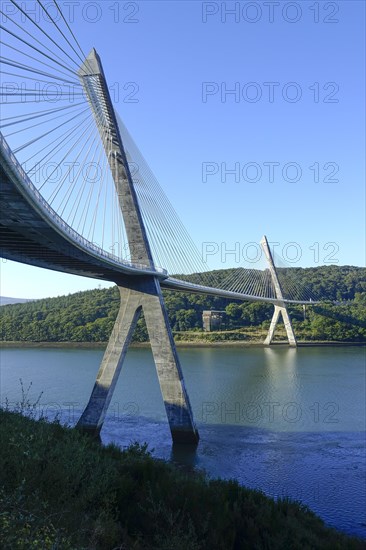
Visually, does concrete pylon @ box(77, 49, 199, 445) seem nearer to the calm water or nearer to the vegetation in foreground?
the calm water

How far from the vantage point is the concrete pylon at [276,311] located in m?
56.3

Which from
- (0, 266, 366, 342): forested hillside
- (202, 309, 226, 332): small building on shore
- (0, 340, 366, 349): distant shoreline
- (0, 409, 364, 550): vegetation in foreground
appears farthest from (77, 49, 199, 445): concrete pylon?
(202, 309, 226, 332): small building on shore

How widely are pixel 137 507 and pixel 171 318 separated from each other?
59140mm

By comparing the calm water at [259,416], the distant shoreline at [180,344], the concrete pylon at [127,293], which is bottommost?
the distant shoreline at [180,344]

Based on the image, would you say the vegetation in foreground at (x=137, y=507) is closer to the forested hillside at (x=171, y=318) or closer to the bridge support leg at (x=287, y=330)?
the forested hillside at (x=171, y=318)

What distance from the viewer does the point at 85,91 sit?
61.0 feet

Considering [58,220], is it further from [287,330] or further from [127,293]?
[287,330]

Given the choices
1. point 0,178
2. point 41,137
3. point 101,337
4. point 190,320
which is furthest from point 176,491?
point 190,320

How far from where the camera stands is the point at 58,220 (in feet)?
41.2

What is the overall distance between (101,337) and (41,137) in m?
43.6

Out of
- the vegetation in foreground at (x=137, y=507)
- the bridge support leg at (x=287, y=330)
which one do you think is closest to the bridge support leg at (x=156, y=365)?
the vegetation in foreground at (x=137, y=507)

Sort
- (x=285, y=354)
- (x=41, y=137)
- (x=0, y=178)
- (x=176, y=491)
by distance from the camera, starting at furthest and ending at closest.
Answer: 1. (x=285, y=354)
2. (x=41, y=137)
3. (x=0, y=178)
4. (x=176, y=491)

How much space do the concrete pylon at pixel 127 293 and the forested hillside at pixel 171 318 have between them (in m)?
37.0

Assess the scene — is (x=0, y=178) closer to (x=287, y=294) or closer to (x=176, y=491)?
(x=176, y=491)
